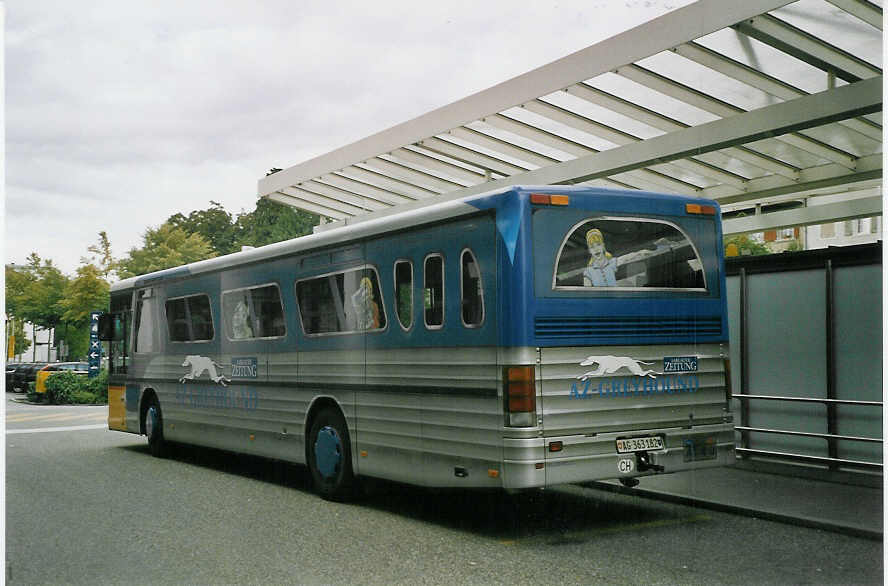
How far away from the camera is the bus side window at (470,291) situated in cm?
782

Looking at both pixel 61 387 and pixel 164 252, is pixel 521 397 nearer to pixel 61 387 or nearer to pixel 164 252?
pixel 164 252

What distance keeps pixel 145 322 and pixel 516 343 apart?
8.22 m

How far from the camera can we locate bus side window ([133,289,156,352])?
1402 cm

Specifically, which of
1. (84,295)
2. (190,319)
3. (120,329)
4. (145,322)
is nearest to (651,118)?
(190,319)

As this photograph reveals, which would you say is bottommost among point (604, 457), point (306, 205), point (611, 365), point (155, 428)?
point (155, 428)

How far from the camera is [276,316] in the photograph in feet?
35.6

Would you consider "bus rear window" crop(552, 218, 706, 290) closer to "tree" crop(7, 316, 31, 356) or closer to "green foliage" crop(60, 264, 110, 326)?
"tree" crop(7, 316, 31, 356)

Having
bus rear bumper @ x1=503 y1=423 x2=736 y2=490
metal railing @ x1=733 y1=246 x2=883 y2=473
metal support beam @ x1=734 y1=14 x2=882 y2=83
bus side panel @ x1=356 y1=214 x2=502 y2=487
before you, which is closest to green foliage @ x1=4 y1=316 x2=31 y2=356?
bus side panel @ x1=356 y1=214 x2=502 y2=487

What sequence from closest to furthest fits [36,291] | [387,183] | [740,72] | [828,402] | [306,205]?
[36,291] → [740,72] → [828,402] → [387,183] → [306,205]

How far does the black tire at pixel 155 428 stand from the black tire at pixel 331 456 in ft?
14.8

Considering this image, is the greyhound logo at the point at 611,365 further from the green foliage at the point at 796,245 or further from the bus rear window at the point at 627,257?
the green foliage at the point at 796,245

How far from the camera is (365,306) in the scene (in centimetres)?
925

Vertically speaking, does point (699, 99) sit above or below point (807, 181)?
above

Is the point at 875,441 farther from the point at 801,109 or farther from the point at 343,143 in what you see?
the point at 343,143
